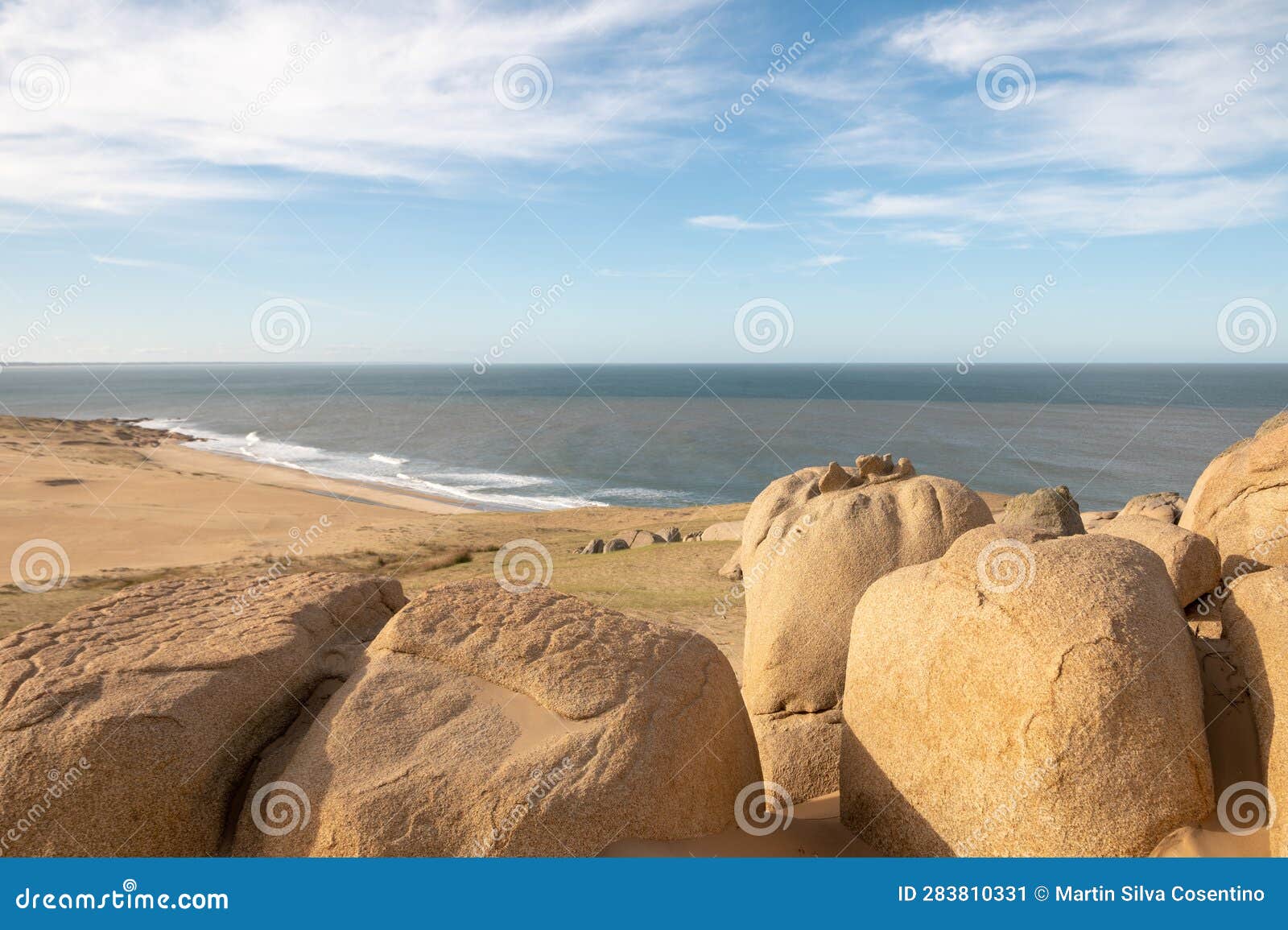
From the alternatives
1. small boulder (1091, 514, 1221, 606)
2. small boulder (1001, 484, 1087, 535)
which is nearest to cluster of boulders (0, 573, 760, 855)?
small boulder (1091, 514, 1221, 606)

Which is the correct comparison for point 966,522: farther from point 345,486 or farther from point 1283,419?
point 345,486

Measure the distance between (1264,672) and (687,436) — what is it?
59.1 meters

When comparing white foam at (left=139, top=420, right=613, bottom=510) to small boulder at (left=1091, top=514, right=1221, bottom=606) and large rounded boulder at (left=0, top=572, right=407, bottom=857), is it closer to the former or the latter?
large rounded boulder at (left=0, top=572, right=407, bottom=857)

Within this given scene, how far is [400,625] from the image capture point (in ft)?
16.4

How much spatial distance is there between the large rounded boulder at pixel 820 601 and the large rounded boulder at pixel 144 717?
3.09 m

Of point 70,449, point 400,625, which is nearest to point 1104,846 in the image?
point 400,625

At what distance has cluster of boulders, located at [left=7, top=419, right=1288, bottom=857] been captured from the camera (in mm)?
4102

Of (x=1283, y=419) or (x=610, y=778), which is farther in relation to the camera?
(x=1283, y=419)

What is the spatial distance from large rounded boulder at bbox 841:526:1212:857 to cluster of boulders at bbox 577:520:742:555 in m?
15.7

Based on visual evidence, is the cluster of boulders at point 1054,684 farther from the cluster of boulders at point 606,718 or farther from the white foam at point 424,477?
the white foam at point 424,477

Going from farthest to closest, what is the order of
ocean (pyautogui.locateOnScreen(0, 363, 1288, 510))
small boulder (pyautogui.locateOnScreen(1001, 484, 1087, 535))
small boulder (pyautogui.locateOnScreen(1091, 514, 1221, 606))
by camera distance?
ocean (pyautogui.locateOnScreen(0, 363, 1288, 510)) < small boulder (pyautogui.locateOnScreen(1001, 484, 1087, 535)) < small boulder (pyautogui.locateOnScreen(1091, 514, 1221, 606))

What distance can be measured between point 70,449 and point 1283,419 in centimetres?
5071

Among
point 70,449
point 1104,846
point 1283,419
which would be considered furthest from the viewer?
point 70,449

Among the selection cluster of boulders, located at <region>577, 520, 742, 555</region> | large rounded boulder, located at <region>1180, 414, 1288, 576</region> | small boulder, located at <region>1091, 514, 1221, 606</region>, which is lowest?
small boulder, located at <region>1091, 514, 1221, 606</region>
